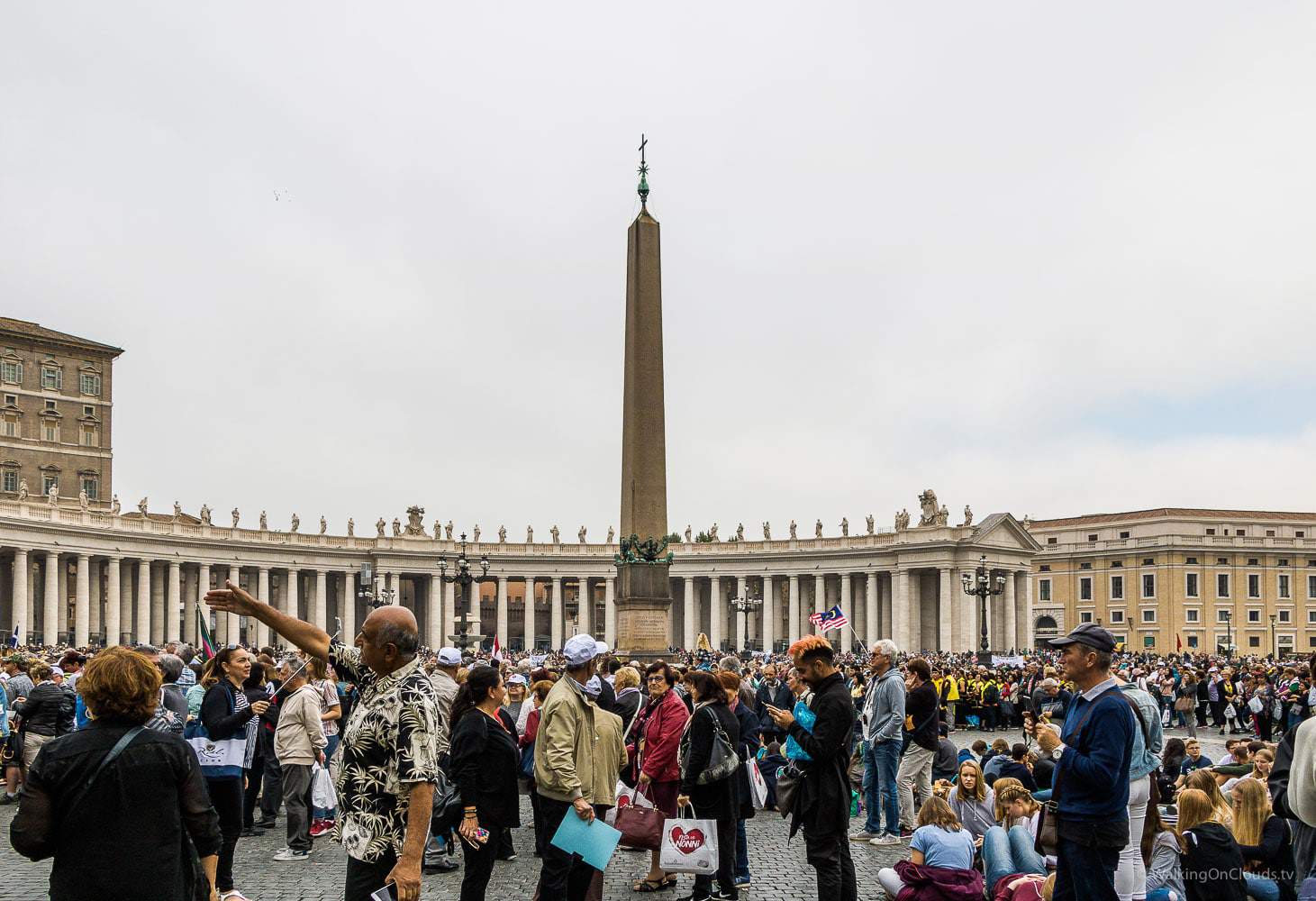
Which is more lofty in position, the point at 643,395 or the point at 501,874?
the point at 643,395

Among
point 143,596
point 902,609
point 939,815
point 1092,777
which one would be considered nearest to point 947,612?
point 902,609

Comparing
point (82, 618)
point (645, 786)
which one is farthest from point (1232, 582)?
point (645, 786)

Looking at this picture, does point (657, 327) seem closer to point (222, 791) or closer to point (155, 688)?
point (222, 791)

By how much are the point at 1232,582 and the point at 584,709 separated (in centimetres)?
9170

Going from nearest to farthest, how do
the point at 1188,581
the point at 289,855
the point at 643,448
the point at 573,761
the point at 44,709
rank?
the point at 573,761 → the point at 289,855 → the point at 44,709 → the point at 643,448 → the point at 1188,581

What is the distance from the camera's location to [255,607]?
5.11m

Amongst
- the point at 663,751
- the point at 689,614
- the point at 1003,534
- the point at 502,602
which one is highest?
the point at 1003,534

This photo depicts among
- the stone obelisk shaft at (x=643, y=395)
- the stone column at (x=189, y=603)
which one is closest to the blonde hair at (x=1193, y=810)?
the stone obelisk shaft at (x=643, y=395)

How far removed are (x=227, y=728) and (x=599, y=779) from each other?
268cm

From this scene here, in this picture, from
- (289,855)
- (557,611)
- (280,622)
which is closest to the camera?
(280,622)

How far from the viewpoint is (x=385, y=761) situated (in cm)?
471

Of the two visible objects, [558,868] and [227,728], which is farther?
[227,728]

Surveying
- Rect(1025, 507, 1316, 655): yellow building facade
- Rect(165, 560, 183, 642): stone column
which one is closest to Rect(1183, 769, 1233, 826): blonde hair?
Rect(165, 560, 183, 642): stone column

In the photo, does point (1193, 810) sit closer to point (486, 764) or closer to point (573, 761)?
point (573, 761)
